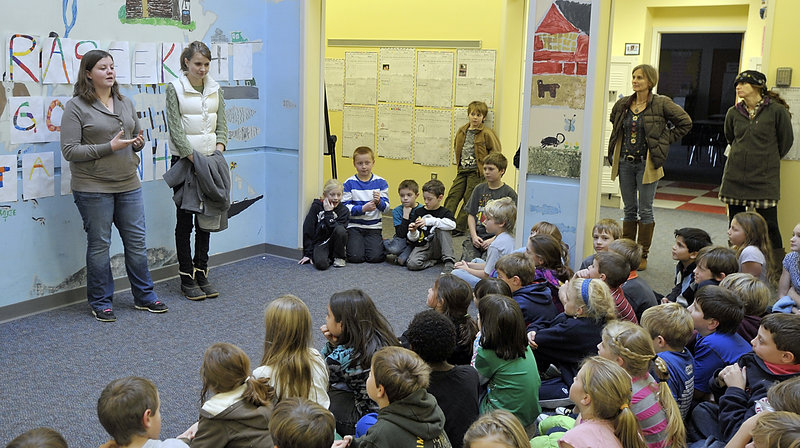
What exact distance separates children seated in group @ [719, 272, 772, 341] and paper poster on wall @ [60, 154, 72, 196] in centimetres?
381

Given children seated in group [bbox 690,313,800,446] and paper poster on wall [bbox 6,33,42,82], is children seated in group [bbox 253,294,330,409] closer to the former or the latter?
children seated in group [bbox 690,313,800,446]

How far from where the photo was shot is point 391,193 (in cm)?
818

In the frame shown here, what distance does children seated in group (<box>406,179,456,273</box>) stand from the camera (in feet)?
20.6

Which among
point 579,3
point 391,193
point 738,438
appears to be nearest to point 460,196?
point 391,193

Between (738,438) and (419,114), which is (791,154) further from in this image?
(738,438)

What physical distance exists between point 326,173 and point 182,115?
11.3 ft

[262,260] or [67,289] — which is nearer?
[67,289]

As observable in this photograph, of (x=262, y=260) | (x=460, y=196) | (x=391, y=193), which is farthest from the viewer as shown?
(x=391, y=193)

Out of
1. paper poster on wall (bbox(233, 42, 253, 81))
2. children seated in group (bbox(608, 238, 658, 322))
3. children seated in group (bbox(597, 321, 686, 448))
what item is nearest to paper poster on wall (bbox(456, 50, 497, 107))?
paper poster on wall (bbox(233, 42, 253, 81))

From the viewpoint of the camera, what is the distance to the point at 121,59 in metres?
5.11

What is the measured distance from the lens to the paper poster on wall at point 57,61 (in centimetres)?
467

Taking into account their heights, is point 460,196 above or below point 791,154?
below

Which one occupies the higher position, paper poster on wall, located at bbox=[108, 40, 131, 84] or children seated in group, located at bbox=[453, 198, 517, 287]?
paper poster on wall, located at bbox=[108, 40, 131, 84]

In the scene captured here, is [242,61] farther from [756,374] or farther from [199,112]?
[756,374]
